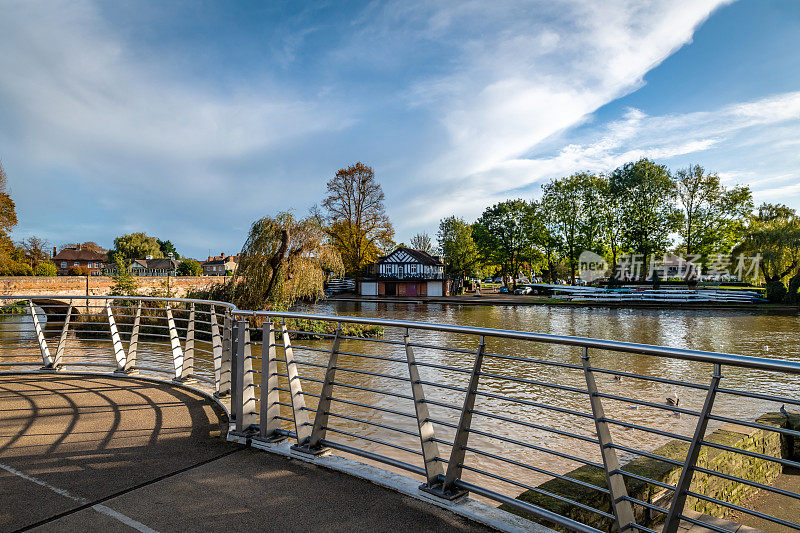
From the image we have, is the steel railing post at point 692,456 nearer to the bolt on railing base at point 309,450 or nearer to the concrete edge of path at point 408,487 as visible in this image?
the concrete edge of path at point 408,487

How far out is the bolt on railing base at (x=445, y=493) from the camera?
10.3 ft

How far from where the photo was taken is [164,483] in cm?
346

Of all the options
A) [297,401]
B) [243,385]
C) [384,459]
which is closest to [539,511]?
[384,459]

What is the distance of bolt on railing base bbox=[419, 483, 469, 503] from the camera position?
10.3 feet

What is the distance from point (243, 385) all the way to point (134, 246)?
382 ft

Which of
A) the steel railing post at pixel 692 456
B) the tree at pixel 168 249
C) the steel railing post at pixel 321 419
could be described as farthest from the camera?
the tree at pixel 168 249

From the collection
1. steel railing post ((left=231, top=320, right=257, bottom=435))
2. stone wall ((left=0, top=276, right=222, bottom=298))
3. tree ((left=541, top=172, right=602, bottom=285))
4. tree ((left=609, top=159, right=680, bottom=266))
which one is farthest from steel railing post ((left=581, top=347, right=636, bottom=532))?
tree ((left=541, top=172, right=602, bottom=285))

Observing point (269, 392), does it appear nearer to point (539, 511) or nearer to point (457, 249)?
point (539, 511)

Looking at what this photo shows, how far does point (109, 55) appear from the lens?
1177 centimetres

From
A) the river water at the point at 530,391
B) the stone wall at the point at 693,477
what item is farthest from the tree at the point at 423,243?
the stone wall at the point at 693,477

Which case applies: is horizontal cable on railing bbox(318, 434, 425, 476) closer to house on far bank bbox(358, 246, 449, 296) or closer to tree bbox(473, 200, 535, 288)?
house on far bank bbox(358, 246, 449, 296)

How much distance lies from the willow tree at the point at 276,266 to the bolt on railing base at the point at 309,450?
1785 cm

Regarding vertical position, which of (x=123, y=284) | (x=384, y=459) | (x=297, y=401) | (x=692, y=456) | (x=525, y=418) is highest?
(x=123, y=284)

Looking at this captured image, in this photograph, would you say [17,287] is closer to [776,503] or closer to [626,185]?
[776,503]
